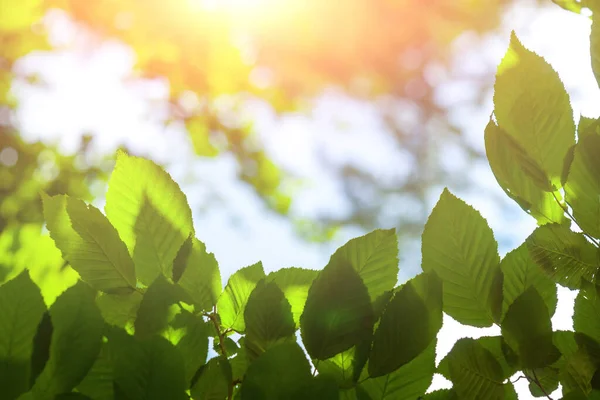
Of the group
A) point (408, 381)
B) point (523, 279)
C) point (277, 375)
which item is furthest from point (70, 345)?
point (523, 279)

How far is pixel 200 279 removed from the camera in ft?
1.50

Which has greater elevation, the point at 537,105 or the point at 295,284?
the point at 537,105

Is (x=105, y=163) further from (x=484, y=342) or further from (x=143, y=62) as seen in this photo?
(x=484, y=342)

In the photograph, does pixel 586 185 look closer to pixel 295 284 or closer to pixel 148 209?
pixel 295 284

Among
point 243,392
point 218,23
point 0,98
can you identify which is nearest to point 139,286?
point 243,392

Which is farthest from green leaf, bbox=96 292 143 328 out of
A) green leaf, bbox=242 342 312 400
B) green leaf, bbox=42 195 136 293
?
green leaf, bbox=242 342 312 400

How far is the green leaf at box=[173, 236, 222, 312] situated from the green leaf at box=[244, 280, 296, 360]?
0.05m

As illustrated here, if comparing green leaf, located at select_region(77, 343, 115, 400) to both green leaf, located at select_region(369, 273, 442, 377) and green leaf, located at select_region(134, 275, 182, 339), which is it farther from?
green leaf, located at select_region(369, 273, 442, 377)

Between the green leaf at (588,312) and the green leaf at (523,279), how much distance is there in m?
0.02

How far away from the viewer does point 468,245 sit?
1.46ft

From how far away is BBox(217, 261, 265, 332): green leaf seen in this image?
481mm

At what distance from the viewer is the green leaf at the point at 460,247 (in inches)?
17.5

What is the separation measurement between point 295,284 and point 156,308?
0.12 meters

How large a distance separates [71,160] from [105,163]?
1.28 feet
